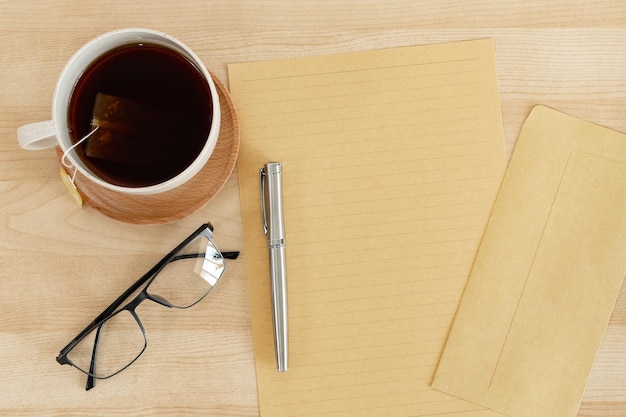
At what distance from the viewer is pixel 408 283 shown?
615mm

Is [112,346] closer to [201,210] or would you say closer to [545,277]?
[201,210]

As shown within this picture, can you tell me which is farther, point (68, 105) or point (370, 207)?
point (370, 207)

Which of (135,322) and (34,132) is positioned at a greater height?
(34,132)

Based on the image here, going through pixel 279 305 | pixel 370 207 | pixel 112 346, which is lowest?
pixel 112 346

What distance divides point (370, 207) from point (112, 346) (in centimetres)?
33

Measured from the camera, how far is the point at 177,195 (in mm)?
579

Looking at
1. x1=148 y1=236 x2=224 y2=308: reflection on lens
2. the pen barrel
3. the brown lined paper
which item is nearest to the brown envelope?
the brown lined paper

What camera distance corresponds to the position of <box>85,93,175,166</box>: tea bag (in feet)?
1.78

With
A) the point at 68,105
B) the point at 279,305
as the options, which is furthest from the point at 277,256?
the point at 68,105

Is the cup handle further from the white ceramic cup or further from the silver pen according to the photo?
the silver pen

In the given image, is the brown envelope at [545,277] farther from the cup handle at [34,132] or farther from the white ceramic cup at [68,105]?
the cup handle at [34,132]

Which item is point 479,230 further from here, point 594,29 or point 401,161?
point 594,29

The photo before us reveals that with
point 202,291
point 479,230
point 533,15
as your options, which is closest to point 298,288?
point 202,291

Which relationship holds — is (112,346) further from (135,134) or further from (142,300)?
(135,134)
